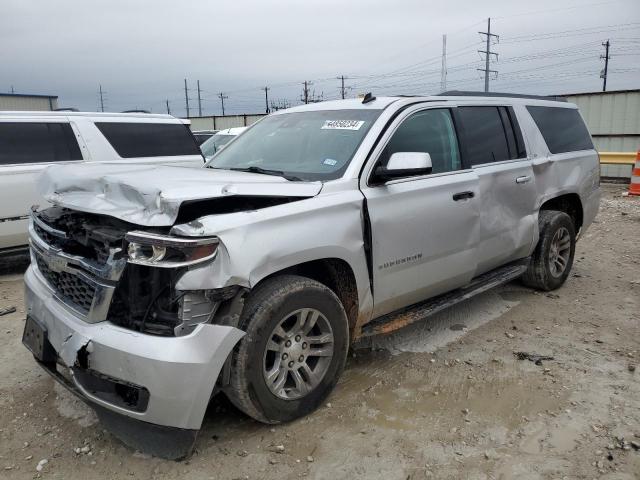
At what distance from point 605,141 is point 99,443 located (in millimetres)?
16641

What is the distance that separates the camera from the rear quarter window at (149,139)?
269 inches

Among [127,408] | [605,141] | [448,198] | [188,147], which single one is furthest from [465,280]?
[605,141]

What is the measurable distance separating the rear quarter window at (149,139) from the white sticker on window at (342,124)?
3966 mm

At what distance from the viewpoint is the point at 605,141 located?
15734 mm

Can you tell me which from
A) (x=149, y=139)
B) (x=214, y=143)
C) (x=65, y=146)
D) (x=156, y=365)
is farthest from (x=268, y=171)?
(x=214, y=143)

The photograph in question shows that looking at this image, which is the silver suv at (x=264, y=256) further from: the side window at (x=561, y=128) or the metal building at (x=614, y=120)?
the metal building at (x=614, y=120)

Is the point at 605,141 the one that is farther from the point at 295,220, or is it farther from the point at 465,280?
the point at 295,220

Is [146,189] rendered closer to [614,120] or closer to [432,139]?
[432,139]

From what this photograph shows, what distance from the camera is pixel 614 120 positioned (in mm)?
15641

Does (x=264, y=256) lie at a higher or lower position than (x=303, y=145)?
lower

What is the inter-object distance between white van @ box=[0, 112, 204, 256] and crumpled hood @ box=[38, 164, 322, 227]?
8.44ft

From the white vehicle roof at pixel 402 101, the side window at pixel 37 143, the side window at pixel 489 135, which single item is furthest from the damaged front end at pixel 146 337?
the side window at pixel 37 143

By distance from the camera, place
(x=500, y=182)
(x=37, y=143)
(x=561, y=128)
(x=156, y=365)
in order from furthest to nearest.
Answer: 1. (x=37, y=143)
2. (x=561, y=128)
3. (x=500, y=182)
4. (x=156, y=365)

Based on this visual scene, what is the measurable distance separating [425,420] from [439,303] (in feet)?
3.53
